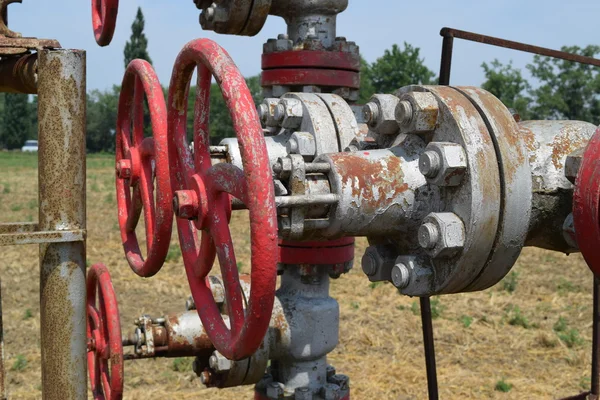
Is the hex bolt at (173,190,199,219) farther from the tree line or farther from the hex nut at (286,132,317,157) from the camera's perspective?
the tree line

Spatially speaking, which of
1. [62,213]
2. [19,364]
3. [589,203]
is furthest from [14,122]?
[589,203]

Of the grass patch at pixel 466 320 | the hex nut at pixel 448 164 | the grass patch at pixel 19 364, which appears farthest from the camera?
the grass patch at pixel 466 320

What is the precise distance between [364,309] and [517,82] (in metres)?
24.5

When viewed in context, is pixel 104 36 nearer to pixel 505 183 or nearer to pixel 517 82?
pixel 505 183

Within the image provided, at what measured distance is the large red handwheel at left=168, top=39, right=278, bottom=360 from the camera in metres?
1.09

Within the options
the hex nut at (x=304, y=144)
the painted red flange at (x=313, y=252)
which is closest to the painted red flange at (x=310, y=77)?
the hex nut at (x=304, y=144)

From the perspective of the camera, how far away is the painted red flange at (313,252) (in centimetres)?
195

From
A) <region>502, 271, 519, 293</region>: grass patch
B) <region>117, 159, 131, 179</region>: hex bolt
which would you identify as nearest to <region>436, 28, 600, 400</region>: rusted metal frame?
<region>117, 159, 131, 179</region>: hex bolt

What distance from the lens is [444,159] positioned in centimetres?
124

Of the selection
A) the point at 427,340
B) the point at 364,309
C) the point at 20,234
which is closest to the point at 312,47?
the point at 427,340

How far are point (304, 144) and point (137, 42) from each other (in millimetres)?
28932

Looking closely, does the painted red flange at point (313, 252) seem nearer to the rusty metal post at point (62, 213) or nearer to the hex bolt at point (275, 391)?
the hex bolt at point (275, 391)

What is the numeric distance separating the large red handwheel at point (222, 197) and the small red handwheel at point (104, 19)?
0.74m

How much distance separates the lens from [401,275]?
4.50ft
